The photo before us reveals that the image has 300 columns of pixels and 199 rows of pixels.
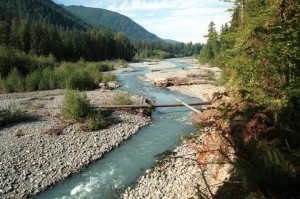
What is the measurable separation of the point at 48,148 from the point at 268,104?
12.8m

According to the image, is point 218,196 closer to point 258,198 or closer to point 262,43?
point 258,198

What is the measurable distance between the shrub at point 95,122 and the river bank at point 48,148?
52cm

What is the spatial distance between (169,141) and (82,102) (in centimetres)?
710

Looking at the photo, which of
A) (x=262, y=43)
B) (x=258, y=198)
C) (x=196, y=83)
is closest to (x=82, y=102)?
(x=262, y=43)

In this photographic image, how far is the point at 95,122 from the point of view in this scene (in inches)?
819

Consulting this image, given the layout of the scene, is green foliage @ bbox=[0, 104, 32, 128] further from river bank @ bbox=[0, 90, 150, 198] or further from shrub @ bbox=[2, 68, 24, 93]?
shrub @ bbox=[2, 68, 24, 93]

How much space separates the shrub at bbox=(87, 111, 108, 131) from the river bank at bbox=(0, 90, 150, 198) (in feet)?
1.71

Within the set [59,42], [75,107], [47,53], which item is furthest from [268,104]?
[59,42]

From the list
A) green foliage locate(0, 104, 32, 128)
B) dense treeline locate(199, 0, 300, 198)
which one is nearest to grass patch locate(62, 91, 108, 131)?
green foliage locate(0, 104, 32, 128)

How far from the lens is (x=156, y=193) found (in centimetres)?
1175

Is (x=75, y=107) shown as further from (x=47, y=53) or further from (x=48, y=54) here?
(x=47, y=53)

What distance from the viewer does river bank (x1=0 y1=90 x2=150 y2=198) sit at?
13300 millimetres

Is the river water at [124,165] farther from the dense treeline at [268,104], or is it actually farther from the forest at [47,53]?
the forest at [47,53]

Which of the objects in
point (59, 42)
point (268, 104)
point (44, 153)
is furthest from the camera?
point (59, 42)
